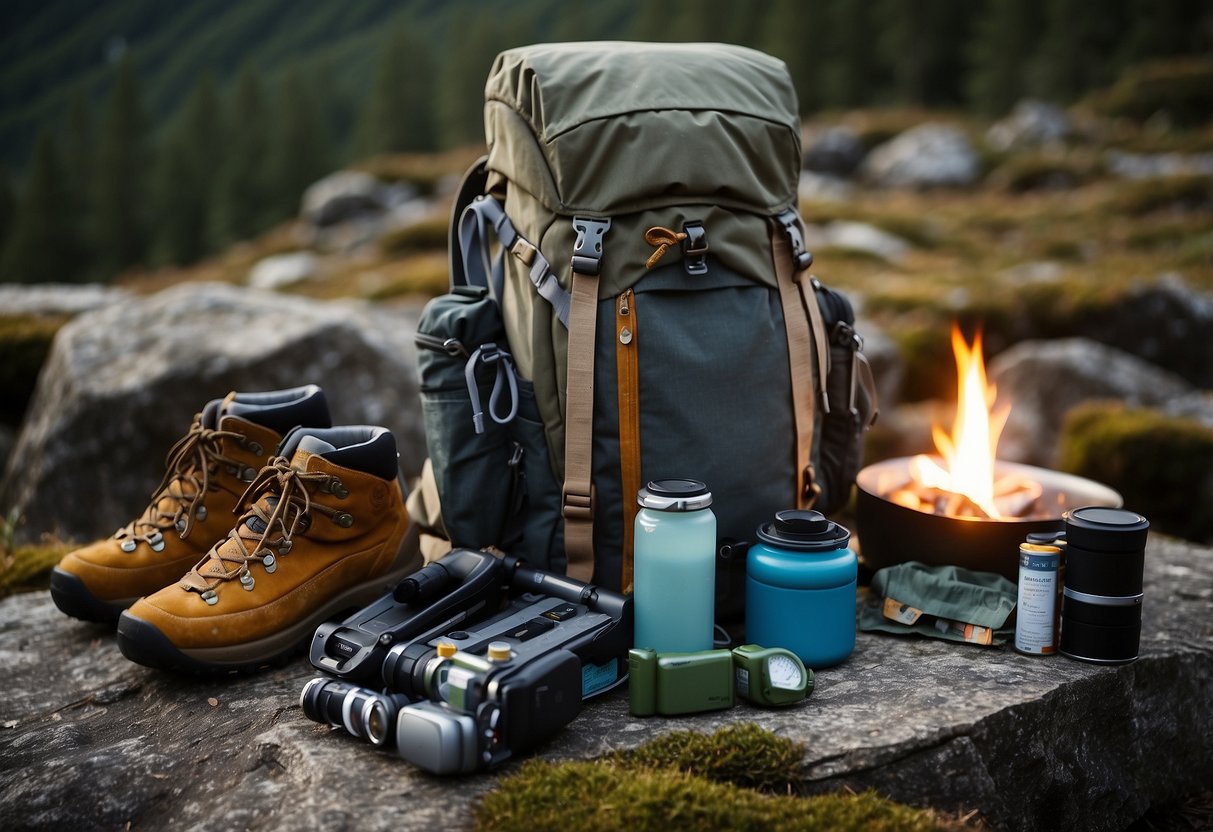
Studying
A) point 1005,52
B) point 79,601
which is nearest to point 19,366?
point 79,601

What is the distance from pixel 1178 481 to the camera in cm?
649

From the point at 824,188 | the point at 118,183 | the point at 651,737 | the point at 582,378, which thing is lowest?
the point at 651,737

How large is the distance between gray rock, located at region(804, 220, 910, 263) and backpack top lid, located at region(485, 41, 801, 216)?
12657mm

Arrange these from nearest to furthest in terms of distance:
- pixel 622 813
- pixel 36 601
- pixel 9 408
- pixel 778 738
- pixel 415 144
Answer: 1. pixel 622 813
2. pixel 778 738
3. pixel 36 601
4. pixel 9 408
5. pixel 415 144

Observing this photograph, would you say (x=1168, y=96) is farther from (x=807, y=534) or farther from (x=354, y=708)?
(x=354, y=708)

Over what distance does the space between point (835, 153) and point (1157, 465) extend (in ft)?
75.7

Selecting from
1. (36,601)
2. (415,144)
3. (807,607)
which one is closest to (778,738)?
(807,607)

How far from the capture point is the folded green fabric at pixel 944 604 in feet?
12.2

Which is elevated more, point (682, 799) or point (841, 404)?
point (841, 404)

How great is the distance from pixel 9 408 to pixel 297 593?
6.74 m

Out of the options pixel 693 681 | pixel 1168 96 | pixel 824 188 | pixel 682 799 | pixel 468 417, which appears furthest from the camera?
pixel 1168 96

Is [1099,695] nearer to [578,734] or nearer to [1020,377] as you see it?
[578,734]

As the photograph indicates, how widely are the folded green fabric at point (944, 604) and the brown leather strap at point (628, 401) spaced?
43.2 inches

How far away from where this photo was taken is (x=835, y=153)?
28.1 meters
